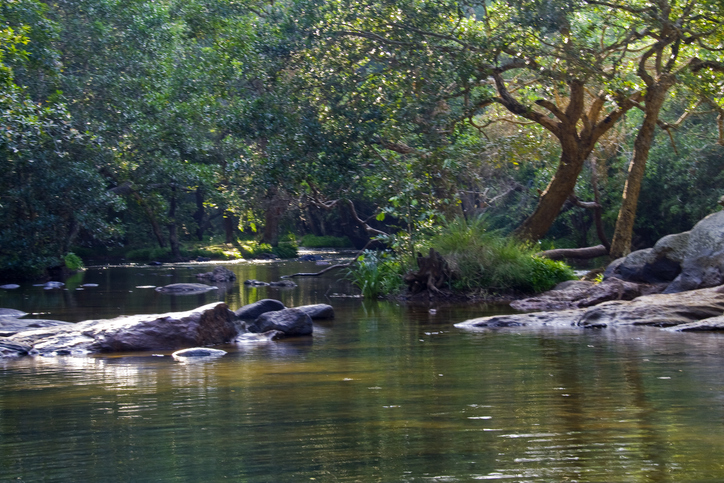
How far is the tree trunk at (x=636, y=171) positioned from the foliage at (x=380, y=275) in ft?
17.2

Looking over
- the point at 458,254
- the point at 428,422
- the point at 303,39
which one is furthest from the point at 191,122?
the point at 428,422

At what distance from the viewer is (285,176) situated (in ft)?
50.9

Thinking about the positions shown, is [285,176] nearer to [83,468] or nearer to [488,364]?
[488,364]

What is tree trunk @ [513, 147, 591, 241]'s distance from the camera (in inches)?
680

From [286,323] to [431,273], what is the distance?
5770 millimetres

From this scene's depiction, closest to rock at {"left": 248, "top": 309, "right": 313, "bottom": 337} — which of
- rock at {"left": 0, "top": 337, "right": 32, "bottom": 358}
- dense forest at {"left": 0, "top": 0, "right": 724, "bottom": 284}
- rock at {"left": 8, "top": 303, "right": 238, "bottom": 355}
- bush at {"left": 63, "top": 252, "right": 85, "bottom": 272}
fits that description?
rock at {"left": 8, "top": 303, "right": 238, "bottom": 355}

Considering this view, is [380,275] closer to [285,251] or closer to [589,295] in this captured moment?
[589,295]

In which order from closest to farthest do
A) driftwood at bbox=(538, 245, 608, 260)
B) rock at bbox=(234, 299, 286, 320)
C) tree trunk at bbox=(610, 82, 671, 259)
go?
rock at bbox=(234, 299, 286, 320) < tree trunk at bbox=(610, 82, 671, 259) < driftwood at bbox=(538, 245, 608, 260)

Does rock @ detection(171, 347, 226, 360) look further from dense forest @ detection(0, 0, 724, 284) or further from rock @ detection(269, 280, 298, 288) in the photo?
rock @ detection(269, 280, 298, 288)

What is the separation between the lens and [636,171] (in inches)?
669

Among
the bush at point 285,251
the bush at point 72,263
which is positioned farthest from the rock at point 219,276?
the bush at point 285,251

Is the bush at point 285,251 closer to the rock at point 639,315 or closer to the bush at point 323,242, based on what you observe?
the bush at point 323,242

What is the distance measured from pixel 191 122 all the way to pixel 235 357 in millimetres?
21644

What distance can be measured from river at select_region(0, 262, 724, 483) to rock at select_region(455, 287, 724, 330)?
3.04ft
